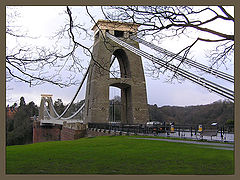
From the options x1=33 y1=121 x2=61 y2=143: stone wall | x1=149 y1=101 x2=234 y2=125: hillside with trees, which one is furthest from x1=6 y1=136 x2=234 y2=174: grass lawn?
x1=33 y1=121 x2=61 y2=143: stone wall

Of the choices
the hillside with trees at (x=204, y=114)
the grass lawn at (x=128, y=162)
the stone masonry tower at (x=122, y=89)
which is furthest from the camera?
the stone masonry tower at (x=122, y=89)

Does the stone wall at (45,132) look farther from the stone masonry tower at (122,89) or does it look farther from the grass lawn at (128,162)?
the grass lawn at (128,162)

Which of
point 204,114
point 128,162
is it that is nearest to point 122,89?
point 204,114

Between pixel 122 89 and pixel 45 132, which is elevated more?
pixel 122 89

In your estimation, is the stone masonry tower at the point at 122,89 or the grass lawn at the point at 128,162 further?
the stone masonry tower at the point at 122,89

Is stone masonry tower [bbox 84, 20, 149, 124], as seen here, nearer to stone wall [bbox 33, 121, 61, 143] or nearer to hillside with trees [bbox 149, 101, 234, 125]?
hillside with trees [bbox 149, 101, 234, 125]

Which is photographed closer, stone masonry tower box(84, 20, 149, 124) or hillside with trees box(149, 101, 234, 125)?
hillside with trees box(149, 101, 234, 125)

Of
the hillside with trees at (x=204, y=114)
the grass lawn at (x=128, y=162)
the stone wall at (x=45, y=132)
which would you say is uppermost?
the hillside with trees at (x=204, y=114)

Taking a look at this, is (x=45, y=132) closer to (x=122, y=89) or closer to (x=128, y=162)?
(x=122, y=89)

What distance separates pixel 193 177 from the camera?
6.70m

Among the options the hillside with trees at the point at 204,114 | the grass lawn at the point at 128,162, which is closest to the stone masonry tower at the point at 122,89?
the hillside with trees at the point at 204,114

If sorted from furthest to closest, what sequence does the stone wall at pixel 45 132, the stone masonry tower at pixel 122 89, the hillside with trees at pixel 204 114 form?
the stone wall at pixel 45 132 → the stone masonry tower at pixel 122 89 → the hillside with trees at pixel 204 114
